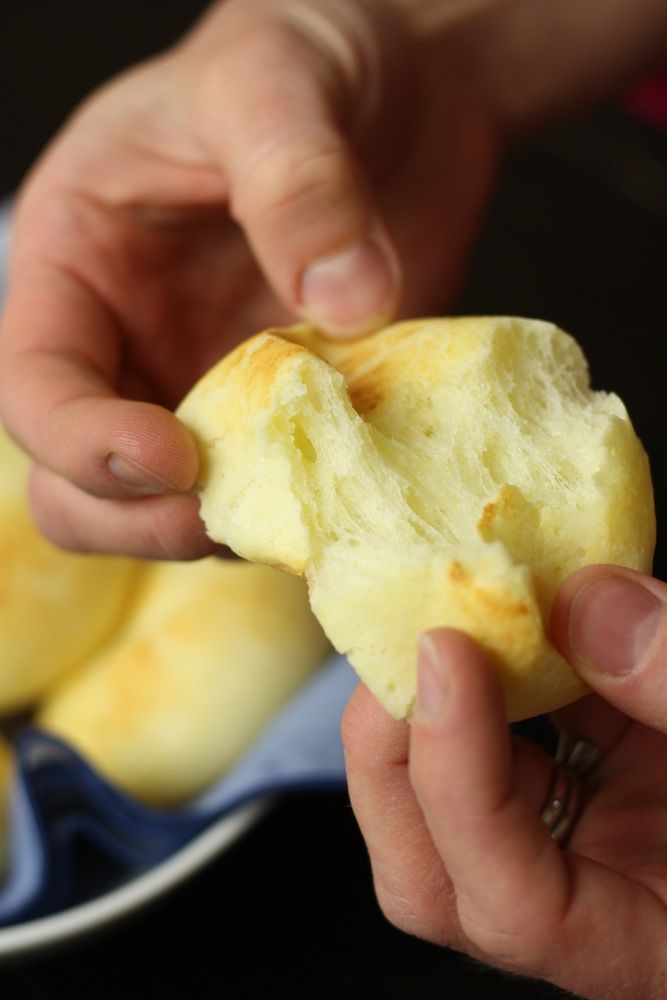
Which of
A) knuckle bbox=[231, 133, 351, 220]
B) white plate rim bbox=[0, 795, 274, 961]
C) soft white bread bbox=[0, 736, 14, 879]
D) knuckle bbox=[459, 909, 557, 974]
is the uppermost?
knuckle bbox=[231, 133, 351, 220]

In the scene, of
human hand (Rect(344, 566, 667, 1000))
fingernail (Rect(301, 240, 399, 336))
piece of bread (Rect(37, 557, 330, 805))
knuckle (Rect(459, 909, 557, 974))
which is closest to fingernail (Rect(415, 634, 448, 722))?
Answer: human hand (Rect(344, 566, 667, 1000))

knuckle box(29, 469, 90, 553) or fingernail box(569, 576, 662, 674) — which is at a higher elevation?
fingernail box(569, 576, 662, 674)

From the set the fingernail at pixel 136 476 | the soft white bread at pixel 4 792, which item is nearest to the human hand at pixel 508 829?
the fingernail at pixel 136 476

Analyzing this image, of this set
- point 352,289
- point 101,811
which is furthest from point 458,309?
point 101,811

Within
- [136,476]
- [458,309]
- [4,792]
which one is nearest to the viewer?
[136,476]

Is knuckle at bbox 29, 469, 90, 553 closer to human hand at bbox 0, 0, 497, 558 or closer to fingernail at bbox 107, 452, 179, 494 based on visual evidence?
human hand at bbox 0, 0, 497, 558

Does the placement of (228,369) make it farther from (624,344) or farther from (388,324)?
(624,344)

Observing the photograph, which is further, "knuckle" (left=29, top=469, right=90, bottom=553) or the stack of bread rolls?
the stack of bread rolls

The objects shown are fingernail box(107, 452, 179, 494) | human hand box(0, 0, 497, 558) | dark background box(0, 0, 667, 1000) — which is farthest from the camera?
dark background box(0, 0, 667, 1000)

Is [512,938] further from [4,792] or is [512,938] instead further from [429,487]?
[4,792]
